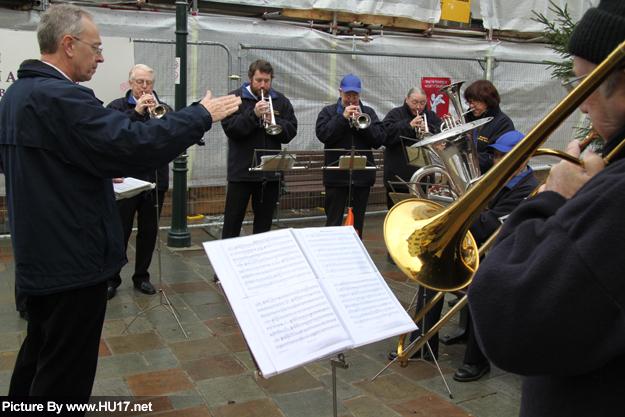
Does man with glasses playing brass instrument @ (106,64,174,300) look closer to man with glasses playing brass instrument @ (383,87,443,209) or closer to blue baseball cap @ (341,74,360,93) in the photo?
blue baseball cap @ (341,74,360,93)

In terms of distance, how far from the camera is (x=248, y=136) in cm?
514

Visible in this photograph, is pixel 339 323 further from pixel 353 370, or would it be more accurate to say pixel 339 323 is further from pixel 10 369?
pixel 10 369

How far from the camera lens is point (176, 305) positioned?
14.8ft

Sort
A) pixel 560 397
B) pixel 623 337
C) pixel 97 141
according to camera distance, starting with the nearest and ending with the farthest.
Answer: pixel 623 337 < pixel 560 397 < pixel 97 141

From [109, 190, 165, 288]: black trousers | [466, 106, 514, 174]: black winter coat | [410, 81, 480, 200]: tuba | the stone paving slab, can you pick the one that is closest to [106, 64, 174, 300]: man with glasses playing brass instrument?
[109, 190, 165, 288]: black trousers

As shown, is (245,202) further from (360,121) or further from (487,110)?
(487,110)

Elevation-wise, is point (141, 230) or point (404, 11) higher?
point (404, 11)

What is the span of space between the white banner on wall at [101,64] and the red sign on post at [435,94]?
14.3ft

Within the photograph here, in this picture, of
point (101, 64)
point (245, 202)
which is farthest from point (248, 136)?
point (101, 64)

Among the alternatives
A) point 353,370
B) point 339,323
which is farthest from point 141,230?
point 339,323

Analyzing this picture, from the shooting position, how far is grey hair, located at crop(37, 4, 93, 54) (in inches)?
90.0

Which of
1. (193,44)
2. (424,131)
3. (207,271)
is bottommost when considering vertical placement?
(207,271)

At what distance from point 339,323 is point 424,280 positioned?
1.21 feet

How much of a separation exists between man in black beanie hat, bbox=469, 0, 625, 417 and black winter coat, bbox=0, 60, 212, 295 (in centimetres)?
162
